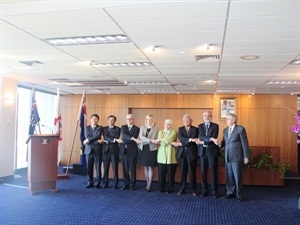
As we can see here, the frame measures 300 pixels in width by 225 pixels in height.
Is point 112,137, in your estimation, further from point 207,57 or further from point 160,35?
point 160,35

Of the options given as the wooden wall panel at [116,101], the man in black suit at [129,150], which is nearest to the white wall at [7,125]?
the man in black suit at [129,150]

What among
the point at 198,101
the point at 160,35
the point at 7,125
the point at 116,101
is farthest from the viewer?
the point at 116,101

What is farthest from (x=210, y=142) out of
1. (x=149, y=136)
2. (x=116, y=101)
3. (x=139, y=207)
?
(x=116, y=101)

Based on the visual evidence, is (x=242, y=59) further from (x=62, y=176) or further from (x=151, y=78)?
(x=62, y=176)

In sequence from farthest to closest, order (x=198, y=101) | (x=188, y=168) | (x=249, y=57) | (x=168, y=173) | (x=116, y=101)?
(x=116, y=101)
(x=198, y=101)
(x=168, y=173)
(x=188, y=168)
(x=249, y=57)

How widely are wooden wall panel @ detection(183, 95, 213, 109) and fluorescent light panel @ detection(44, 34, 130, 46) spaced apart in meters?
7.63

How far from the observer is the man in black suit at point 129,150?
24.1 feet

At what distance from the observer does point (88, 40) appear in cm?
502

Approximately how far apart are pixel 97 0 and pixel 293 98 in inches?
408

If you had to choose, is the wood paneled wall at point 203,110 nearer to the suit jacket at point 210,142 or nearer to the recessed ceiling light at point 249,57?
the suit jacket at point 210,142

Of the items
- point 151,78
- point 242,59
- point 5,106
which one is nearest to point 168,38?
point 242,59

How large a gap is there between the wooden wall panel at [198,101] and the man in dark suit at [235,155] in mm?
5604

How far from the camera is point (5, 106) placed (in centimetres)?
863

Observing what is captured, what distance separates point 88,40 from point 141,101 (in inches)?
302
